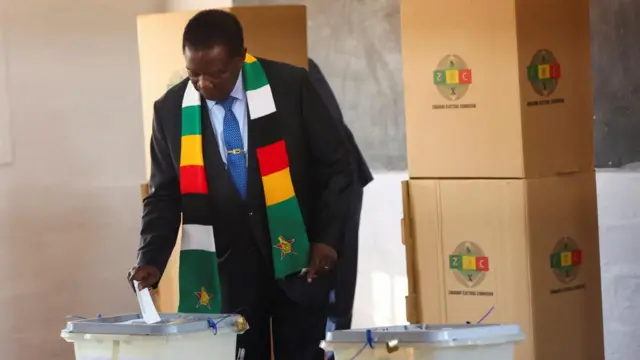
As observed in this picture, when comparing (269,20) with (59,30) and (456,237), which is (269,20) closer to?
(456,237)

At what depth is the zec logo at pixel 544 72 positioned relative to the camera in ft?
9.34

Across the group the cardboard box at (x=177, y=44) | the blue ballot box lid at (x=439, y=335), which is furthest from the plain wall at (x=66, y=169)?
the blue ballot box lid at (x=439, y=335)

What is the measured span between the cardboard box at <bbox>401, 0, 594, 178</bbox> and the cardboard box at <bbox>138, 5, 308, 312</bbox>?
38cm

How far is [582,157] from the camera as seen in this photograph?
2.97 metres

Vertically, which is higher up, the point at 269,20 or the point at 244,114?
the point at 269,20

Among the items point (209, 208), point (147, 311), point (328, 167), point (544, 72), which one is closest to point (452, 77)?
point (544, 72)

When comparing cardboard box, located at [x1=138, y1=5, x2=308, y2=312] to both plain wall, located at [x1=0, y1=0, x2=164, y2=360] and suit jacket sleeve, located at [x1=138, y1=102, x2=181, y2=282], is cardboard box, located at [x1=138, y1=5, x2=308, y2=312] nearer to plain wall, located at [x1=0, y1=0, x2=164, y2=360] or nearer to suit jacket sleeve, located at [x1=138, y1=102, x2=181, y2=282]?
suit jacket sleeve, located at [x1=138, y1=102, x2=181, y2=282]

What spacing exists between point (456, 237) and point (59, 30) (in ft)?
7.01

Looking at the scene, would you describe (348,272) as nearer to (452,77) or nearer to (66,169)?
(452,77)

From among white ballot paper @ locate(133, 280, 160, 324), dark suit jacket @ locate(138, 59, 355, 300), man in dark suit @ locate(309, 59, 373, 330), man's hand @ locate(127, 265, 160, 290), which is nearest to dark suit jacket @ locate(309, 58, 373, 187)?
man in dark suit @ locate(309, 59, 373, 330)

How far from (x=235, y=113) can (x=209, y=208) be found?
0.77 ft

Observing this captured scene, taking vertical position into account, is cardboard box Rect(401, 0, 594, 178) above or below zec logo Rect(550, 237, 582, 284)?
above

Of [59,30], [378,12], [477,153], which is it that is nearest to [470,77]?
[477,153]

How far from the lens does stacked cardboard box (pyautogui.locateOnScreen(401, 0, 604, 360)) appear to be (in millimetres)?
2842
